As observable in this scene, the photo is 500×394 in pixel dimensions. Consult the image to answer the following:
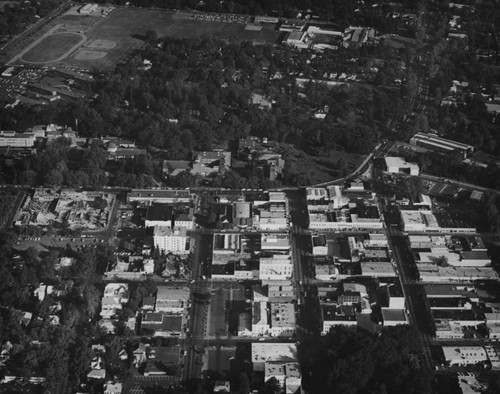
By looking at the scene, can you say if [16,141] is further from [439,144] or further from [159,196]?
[439,144]

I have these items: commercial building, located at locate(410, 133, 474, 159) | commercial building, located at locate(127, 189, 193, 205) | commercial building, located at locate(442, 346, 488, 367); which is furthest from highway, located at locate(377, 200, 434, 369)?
commercial building, located at locate(127, 189, 193, 205)

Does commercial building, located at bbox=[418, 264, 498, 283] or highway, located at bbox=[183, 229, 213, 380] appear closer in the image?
highway, located at bbox=[183, 229, 213, 380]

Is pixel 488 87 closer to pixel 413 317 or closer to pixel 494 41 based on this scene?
pixel 494 41

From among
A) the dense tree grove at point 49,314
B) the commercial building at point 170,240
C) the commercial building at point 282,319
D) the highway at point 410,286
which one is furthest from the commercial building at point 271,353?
the commercial building at point 170,240

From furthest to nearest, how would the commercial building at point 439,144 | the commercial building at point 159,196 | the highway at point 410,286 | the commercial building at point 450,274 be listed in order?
the commercial building at point 439,144
the commercial building at point 159,196
the commercial building at point 450,274
the highway at point 410,286

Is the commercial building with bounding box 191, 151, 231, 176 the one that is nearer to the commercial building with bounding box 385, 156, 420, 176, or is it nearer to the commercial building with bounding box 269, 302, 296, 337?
the commercial building with bounding box 385, 156, 420, 176

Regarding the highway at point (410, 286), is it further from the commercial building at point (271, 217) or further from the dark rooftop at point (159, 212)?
the dark rooftop at point (159, 212)

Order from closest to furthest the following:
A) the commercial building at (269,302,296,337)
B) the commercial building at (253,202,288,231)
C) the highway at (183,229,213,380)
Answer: the highway at (183,229,213,380) < the commercial building at (269,302,296,337) < the commercial building at (253,202,288,231)
